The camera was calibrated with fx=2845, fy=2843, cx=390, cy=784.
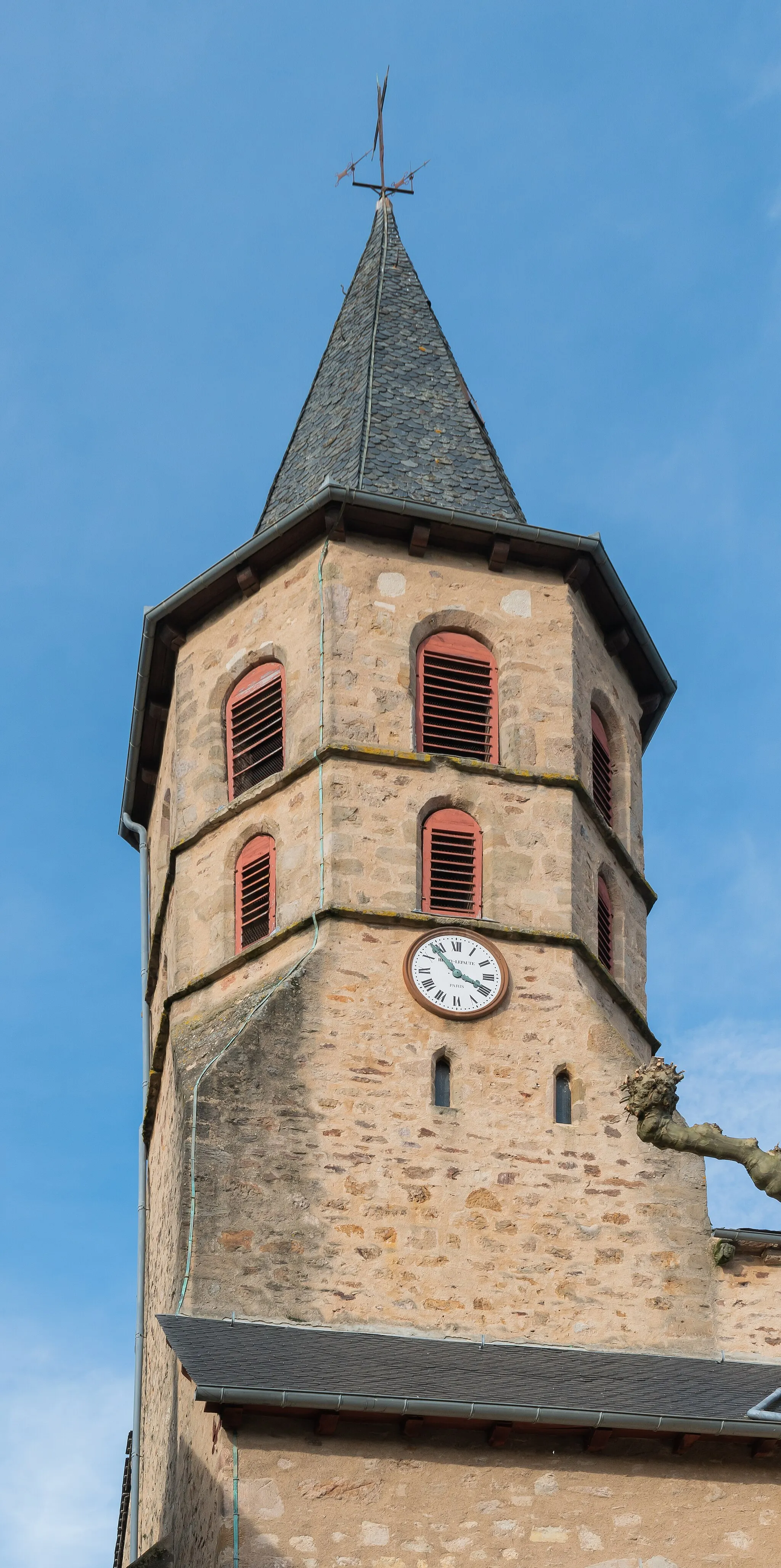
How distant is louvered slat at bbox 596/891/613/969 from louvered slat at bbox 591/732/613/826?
840mm

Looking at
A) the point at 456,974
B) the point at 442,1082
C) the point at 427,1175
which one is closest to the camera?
the point at 427,1175

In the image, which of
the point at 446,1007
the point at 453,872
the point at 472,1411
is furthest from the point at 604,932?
the point at 472,1411

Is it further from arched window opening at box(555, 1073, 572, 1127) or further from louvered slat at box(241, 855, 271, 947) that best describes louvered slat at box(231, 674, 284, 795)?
arched window opening at box(555, 1073, 572, 1127)

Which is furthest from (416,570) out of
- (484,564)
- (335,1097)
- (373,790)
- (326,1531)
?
(326,1531)

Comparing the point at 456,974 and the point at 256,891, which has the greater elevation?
the point at 256,891

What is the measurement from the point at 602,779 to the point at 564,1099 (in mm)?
4065

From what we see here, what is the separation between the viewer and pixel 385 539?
25.3 m

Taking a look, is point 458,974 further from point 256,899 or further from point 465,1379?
point 465,1379

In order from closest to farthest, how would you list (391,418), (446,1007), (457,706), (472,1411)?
(472,1411), (446,1007), (457,706), (391,418)

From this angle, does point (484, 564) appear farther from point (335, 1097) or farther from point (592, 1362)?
point (592, 1362)

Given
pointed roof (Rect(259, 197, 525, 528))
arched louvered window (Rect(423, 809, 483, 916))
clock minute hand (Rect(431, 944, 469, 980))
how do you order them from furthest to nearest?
1. pointed roof (Rect(259, 197, 525, 528))
2. arched louvered window (Rect(423, 809, 483, 916))
3. clock minute hand (Rect(431, 944, 469, 980))

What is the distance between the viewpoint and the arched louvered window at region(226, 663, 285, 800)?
24.9 metres

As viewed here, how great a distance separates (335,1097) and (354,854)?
232 cm

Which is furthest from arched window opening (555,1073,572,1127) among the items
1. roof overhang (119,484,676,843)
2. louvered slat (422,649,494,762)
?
roof overhang (119,484,676,843)
